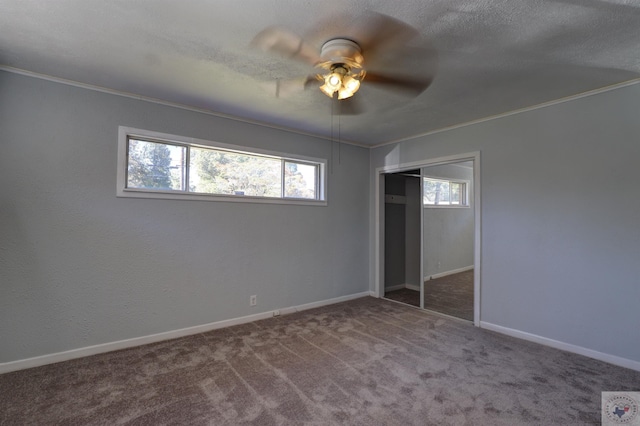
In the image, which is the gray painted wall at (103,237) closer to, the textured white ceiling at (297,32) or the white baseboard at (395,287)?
the textured white ceiling at (297,32)

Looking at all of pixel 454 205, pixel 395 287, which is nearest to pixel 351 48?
pixel 454 205

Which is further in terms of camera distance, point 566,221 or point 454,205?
point 454,205

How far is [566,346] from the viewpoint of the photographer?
2.82m

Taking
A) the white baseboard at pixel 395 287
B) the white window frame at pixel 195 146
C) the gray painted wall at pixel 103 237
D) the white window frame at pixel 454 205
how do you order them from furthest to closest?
the white baseboard at pixel 395 287 → the white window frame at pixel 454 205 → the white window frame at pixel 195 146 → the gray painted wall at pixel 103 237

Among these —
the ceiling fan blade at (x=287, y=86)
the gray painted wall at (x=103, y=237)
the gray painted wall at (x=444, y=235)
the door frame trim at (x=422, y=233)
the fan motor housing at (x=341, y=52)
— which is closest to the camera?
the fan motor housing at (x=341, y=52)

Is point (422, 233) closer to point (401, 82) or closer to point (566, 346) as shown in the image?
point (566, 346)

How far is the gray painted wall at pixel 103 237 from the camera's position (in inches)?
95.2

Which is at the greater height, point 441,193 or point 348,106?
point 348,106

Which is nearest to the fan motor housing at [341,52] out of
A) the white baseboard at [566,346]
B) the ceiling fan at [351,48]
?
the ceiling fan at [351,48]

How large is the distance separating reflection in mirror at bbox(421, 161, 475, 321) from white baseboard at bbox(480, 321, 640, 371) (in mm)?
549

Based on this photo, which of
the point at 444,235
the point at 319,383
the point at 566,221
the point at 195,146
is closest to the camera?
the point at 319,383

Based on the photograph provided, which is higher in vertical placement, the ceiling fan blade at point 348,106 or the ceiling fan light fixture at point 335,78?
the ceiling fan blade at point 348,106

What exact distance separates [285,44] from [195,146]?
70.4 inches

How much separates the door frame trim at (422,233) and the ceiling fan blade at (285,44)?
7.96 feet
